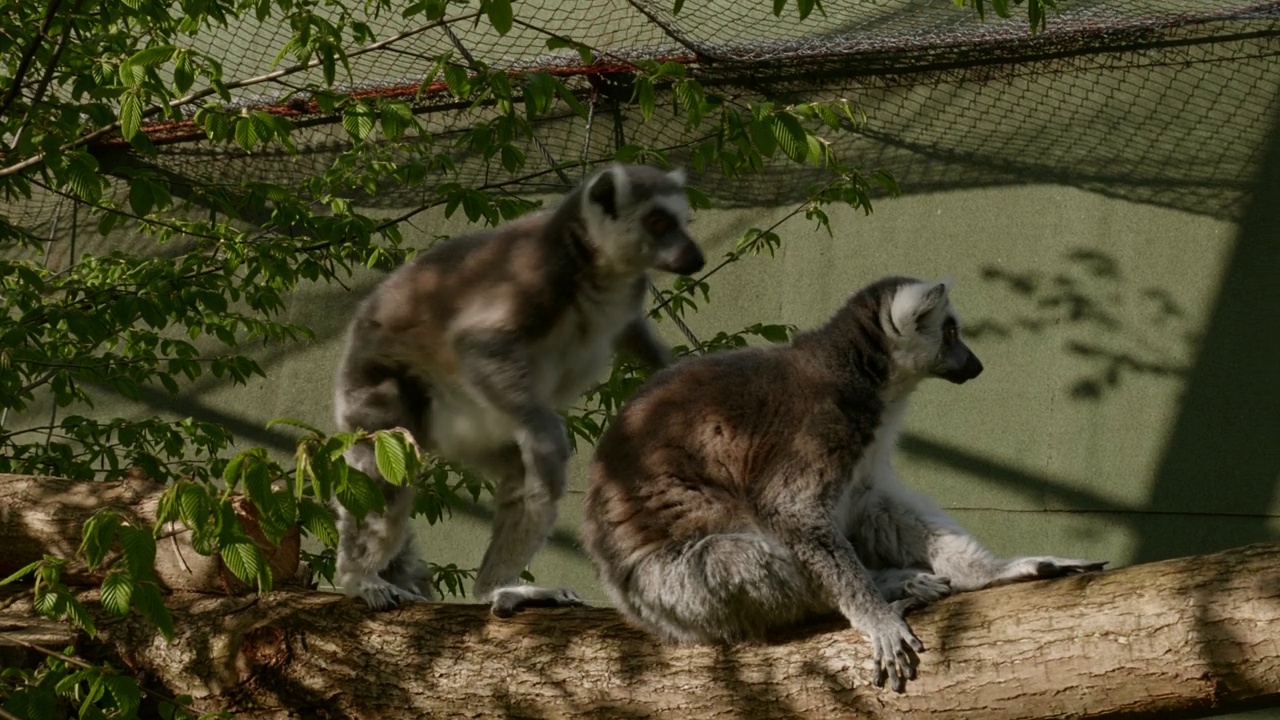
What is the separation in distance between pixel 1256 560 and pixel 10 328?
451 centimetres

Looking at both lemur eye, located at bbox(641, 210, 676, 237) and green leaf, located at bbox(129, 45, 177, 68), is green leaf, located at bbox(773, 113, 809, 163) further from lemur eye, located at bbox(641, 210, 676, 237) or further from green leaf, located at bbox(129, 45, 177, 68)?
green leaf, located at bbox(129, 45, 177, 68)

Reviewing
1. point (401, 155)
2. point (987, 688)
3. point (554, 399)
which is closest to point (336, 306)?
point (401, 155)

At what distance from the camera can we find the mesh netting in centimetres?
706

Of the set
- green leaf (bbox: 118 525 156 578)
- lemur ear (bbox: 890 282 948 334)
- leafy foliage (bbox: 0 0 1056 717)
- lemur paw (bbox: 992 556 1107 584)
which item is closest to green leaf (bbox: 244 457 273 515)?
leafy foliage (bbox: 0 0 1056 717)

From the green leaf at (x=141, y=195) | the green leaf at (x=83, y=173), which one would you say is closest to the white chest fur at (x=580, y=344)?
the green leaf at (x=141, y=195)

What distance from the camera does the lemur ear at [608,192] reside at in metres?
4.61

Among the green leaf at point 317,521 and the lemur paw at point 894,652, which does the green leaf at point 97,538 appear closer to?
the green leaf at point 317,521

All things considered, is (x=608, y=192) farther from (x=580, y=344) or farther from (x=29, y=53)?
(x=29, y=53)

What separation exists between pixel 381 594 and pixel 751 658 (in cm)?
137

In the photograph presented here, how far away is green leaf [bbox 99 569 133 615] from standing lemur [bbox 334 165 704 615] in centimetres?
150

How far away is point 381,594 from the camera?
166 inches

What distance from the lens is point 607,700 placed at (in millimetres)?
3600

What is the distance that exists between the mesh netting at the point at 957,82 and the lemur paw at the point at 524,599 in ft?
9.76

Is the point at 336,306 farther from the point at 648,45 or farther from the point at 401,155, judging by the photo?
the point at 648,45
